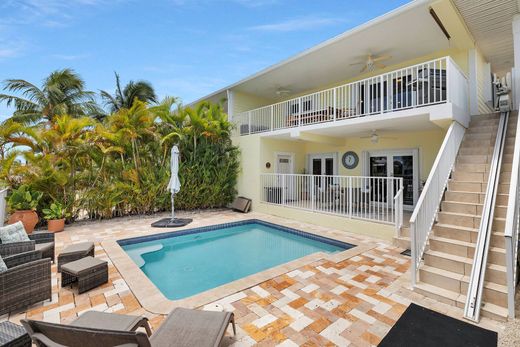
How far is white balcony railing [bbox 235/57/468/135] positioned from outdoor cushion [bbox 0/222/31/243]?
29.1ft

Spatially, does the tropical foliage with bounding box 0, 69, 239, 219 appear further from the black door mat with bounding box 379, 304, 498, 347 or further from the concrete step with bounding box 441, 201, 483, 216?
the black door mat with bounding box 379, 304, 498, 347

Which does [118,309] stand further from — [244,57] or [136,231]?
[244,57]

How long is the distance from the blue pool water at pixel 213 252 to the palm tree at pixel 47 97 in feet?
46.1

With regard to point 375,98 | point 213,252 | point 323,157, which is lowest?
point 213,252

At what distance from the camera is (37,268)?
370cm

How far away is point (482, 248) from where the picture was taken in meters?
3.99

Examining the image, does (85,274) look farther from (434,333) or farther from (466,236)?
(466,236)

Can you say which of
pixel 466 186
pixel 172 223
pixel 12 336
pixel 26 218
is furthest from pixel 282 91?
pixel 12 336

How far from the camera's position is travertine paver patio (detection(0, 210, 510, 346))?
3.14m

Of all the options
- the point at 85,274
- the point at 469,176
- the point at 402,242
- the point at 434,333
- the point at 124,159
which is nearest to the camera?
the point at 434,333

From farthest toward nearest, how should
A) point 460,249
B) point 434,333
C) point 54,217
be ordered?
point 54,217, point 460,249, point 434,333

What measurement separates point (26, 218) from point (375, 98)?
12.9 metres

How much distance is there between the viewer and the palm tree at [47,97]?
16.4m

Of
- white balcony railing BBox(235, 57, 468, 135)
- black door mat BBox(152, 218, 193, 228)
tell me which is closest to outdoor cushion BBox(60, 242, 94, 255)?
black door mat BBox(152, 218, 193, 228)
